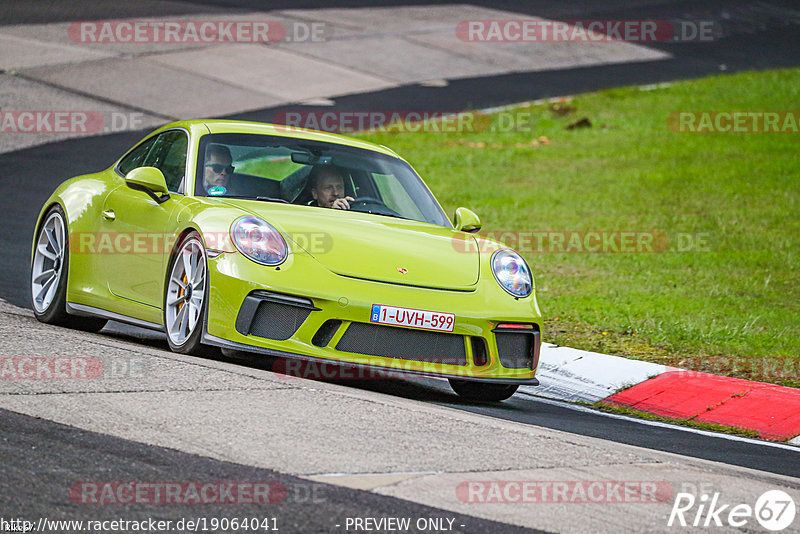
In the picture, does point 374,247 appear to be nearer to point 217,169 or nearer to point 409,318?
point 409,318

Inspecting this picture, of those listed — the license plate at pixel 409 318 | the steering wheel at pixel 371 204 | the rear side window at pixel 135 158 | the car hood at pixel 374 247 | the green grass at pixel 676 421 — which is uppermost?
the rear side window at pixel 135 158

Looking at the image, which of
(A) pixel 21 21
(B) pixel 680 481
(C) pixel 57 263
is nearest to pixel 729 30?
(A) pixel 21 21

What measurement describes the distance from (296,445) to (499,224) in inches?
396

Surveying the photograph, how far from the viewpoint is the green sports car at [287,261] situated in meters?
6.33

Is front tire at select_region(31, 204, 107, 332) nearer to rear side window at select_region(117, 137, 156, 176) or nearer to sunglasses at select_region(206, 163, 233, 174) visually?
rear side window at select_region(117, 137, 156, 176)

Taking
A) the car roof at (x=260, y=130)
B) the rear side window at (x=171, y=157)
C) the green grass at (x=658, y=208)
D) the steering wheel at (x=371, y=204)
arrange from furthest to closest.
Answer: the green grass at (x=658, y=208) → the car roof at (x=260, y=130) → the steering wheel at (x=371, y=204) → the rear side window at (x=171, y=157)

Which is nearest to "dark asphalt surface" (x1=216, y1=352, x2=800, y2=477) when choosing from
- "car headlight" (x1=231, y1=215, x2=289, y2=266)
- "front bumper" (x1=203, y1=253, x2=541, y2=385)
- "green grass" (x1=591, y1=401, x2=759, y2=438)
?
"green grass" (x1=591, y1=401, x2=759, y2=438)

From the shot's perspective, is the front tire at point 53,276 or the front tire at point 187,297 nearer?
the front tire at point 187,297

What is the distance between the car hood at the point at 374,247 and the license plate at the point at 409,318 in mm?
199

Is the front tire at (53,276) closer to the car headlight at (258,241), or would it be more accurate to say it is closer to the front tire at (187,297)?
the front tire at (187,297)

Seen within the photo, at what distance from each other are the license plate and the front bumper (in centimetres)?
3

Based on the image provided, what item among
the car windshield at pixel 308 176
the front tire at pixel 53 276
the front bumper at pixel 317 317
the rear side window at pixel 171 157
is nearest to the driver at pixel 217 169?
the car windshield at pixel 308 176

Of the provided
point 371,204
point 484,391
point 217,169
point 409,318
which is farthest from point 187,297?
point 484,391

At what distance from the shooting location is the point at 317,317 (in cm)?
630
